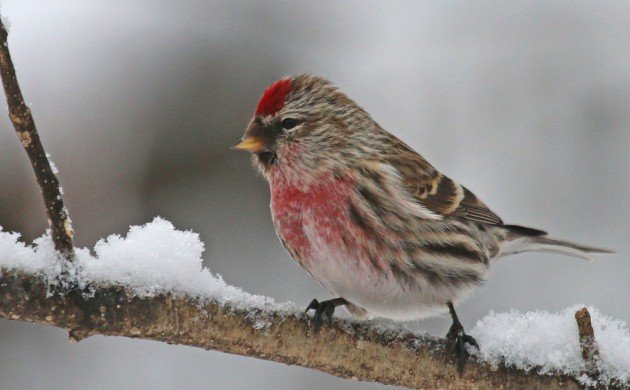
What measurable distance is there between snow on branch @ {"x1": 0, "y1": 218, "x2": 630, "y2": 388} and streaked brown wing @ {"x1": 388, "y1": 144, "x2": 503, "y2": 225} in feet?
2.17

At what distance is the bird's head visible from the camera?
2.88 m

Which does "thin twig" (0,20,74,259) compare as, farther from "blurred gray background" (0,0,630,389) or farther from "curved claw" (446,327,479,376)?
"blurred gray background" (0,0,630,389)

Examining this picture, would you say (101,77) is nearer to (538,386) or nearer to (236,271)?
(236,271)

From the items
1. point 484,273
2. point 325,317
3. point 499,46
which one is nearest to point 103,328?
point 325,317

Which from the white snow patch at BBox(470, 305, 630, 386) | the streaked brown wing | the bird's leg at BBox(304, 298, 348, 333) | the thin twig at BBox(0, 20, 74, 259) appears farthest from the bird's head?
the thin twig at BBox(0, 20, 74, 259)

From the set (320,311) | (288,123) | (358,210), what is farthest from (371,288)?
(288,123)

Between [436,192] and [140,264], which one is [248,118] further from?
[140,264]

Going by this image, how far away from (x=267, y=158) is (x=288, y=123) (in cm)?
15

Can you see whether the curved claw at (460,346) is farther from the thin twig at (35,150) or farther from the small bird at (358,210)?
the thin twig at (35,150)

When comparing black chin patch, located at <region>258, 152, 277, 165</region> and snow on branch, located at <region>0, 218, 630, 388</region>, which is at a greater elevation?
black chin patch, located at <region>258, 152, 277, 165</region>

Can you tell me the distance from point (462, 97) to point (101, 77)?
2.04 metres

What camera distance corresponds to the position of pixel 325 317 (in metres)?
2.34

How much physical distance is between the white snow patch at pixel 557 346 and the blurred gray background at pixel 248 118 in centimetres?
220

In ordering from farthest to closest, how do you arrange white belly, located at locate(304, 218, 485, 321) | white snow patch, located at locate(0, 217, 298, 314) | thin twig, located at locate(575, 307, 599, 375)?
white belly, located at locate(304, 218, 485, 321), thin twig, located at locate(575, 307, 599, 375), white snow patch, located at locate(0, 217, 298, 314)
